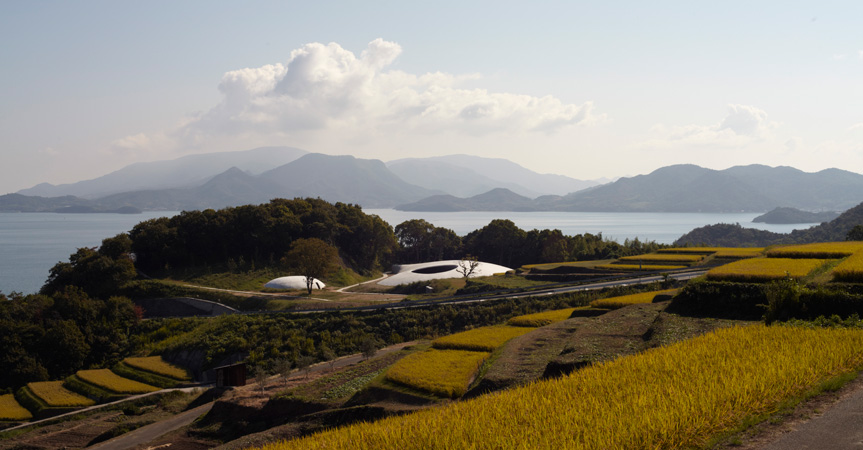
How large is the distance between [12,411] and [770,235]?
163 metres

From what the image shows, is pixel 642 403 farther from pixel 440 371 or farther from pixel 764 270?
pixel 764 270

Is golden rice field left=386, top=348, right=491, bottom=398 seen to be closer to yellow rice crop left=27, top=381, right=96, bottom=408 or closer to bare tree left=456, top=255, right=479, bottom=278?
yellow rice crop left=27, top=381, right=96, bottom=408

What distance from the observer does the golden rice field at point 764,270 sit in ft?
77.1

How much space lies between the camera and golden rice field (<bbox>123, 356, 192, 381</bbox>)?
41.8m

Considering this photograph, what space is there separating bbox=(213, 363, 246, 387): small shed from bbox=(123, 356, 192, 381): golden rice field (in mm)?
8363

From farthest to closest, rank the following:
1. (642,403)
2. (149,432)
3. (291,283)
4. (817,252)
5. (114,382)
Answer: (291,283), (114,382), (817,252), (149,432), (642,403)

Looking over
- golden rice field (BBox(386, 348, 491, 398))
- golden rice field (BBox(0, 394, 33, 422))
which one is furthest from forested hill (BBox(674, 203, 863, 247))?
golden rice field (BBox(0, 394, 33, 422))

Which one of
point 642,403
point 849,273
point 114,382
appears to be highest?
point 849,273

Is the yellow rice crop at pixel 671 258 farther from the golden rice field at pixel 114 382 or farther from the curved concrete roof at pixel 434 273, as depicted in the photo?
the golden rice field at pixel 114 382

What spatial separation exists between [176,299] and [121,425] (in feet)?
126

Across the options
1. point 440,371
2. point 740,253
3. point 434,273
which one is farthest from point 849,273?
point 434,273

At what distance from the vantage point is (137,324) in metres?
55.8

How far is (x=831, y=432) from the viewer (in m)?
8.30

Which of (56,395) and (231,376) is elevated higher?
(231,376)
